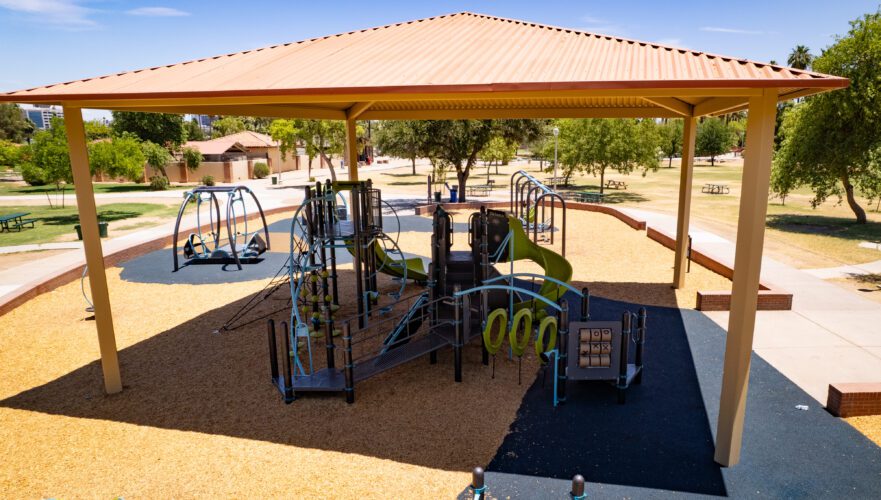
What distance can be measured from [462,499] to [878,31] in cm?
2743

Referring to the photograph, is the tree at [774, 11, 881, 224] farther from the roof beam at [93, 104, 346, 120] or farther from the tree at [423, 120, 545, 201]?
the roof beam at [93, 104, 346, 120]

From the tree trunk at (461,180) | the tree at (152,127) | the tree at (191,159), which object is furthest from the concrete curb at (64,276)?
the tree at (152,127)

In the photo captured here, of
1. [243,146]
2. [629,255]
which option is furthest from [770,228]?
[243,146]

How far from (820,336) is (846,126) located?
18.6 metres

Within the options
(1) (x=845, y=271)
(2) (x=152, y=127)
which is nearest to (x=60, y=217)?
(1) (x=845, y=271)

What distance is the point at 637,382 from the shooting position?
8.21m

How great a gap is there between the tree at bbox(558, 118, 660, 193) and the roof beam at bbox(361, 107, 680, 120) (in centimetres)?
2325

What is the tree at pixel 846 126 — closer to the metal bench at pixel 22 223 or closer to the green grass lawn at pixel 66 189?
the metal bench at pixel 22 223

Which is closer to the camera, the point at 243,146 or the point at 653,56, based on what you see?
the point at 653,56

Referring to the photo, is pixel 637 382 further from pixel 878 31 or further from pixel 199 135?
pixel 199 135

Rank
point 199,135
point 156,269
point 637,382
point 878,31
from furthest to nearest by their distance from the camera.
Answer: point 199,135
point 878,31
point 156,269
point 637,382

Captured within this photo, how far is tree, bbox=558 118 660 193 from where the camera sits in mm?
36438

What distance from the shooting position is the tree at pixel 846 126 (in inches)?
884

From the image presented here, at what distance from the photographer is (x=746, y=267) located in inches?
230
